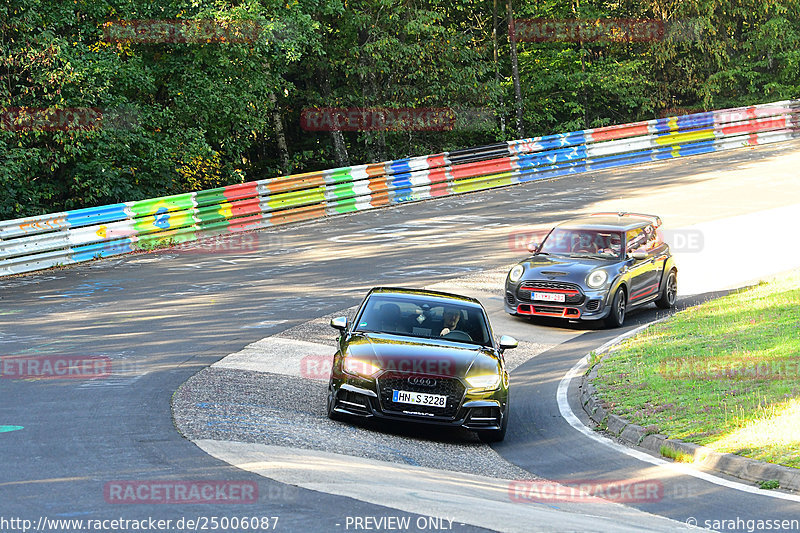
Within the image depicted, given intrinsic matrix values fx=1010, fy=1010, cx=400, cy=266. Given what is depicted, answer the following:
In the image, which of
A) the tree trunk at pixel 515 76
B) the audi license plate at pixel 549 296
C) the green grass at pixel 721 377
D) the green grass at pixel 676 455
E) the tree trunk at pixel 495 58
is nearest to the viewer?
the green grass at pixel 676 455

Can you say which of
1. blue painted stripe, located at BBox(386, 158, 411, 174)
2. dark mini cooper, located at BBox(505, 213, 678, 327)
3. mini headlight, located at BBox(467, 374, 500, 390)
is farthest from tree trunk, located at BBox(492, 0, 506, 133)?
mini headlight, located at BBox(467, 374, 500, 390)

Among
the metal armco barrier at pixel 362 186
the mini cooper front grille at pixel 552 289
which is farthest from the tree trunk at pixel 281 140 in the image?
the mini cooper front grille at pixel 552 289

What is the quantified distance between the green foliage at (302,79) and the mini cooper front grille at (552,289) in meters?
12.1

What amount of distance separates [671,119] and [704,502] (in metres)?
31.2

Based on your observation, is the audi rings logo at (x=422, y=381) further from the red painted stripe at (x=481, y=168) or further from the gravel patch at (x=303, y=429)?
the red painted stripe at (x=481, y=168)

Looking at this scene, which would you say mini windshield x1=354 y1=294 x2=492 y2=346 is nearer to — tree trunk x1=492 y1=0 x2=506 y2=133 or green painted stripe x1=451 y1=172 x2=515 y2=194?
green painted stripe x1=451 y1=172 x2=515 y2=194

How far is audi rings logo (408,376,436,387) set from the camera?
10.7 m

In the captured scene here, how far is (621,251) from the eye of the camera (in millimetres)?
18078

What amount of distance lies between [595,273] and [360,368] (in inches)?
295

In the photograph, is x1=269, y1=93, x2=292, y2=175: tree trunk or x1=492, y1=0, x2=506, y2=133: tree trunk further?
x1=492, y1=0, x2=506, y2=133: tree trunk

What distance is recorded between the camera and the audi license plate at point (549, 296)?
56.9 ft

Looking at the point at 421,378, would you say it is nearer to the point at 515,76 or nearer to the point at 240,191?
the point at 240,191

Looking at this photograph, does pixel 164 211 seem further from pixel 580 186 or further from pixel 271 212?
pixel 580 186

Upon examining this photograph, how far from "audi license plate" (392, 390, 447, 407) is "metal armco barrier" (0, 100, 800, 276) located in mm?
13462
